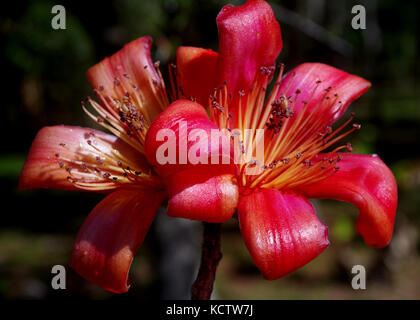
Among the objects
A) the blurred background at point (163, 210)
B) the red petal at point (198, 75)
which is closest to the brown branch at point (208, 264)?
the red petal at point (198, 75)

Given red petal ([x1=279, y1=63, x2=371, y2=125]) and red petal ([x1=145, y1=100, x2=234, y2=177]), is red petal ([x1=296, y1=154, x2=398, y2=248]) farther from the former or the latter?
red petal ([x1=145, y1=100, x2=234, y2=177])

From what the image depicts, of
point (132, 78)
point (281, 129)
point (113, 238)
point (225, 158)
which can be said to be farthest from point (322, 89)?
point (113, 238)

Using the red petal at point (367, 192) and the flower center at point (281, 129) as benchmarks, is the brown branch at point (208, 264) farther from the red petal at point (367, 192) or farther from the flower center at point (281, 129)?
the red petal at point (367, 192)

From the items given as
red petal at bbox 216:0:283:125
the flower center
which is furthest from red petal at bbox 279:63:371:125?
red petal at bbox 216:0:283:125

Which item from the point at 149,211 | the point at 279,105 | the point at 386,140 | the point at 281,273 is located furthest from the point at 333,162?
the point at 386,140

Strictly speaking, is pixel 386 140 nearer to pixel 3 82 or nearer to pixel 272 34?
pixel 3 82

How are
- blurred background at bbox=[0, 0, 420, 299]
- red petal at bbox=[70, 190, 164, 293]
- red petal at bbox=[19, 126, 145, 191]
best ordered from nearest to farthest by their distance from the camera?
1. red petal at bbox=[70, 190, 164, 293]
2. red petal at bbox=[19, 126, 145, 191]
3. blurred background at bbox=[0, 0, 420, 299]
